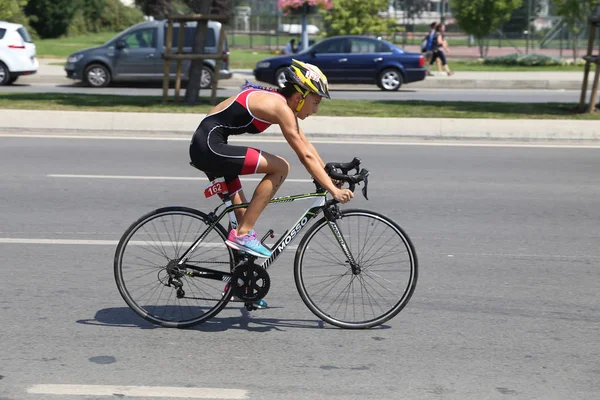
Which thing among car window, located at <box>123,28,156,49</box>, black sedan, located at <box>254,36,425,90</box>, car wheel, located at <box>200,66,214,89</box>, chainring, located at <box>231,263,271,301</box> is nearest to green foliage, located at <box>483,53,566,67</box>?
black sedan, located at <box>254,36,425,90</box>

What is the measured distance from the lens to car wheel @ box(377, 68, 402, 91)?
2564cm

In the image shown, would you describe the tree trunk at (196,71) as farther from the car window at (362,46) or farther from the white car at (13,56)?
the white car at (13,56)

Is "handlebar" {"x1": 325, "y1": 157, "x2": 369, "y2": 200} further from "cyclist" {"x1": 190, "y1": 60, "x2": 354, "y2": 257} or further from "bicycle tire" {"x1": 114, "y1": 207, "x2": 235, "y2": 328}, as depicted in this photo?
"bicycle tire" {"x1": 114, "y1": 207, "x2": 235, "y2": 328}

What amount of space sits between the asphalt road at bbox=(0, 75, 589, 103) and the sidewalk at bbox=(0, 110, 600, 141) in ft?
22.0

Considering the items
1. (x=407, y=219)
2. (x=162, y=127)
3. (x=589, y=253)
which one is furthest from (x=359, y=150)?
(x=589, y=253)

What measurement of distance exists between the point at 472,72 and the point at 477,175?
64.6ft

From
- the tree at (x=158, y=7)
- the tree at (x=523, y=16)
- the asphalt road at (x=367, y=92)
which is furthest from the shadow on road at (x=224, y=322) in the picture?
the tree at (x=158, y=7)

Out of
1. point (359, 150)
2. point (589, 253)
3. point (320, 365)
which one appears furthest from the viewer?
point (359, 150)

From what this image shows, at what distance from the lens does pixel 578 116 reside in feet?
56.2

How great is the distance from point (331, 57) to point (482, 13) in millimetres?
10075

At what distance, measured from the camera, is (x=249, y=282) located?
567 cm

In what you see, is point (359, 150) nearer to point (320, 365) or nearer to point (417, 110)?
point (417, 110)

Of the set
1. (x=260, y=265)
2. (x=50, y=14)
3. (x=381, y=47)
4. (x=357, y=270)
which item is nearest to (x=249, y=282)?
(x=260, y=265)

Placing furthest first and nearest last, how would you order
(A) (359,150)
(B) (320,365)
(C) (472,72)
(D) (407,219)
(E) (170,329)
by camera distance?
(C) (472,72)
(A) (359,150)
(D) (407,219)
(E) (170,329)
(B) (320,365)
